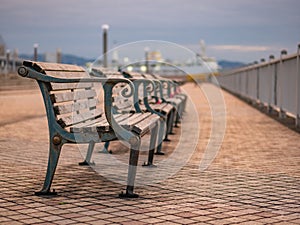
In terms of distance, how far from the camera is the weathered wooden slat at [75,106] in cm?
572

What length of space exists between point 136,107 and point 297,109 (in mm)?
6014

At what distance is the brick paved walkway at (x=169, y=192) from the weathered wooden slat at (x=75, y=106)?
0.64m

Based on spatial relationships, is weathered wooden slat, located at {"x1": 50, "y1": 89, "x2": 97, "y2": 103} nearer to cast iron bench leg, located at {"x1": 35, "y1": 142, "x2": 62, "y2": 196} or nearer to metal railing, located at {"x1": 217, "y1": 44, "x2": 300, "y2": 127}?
cast iron bench leg, located at {"x1": 35, "y1": 142, "x2": 62, "y2": 196}

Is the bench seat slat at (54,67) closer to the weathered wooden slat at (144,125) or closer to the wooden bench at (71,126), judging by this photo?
the wooden bench at (71,126)

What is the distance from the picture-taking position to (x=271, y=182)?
21.4ft

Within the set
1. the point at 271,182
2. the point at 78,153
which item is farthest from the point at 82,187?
the point at 78,153

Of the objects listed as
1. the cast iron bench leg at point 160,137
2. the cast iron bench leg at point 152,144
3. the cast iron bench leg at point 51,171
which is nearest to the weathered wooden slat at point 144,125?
the cast iron bench leg at point 152,144

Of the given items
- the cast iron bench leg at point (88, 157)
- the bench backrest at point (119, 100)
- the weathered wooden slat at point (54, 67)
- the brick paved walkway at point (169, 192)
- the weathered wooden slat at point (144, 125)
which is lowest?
the brick paved walkway at point (169, 192)

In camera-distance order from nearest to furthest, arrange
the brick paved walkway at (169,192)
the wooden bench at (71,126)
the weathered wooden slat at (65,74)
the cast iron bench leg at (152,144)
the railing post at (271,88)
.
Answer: the brick paved walkway at (169,192)
the wooden bench at (71,126)
the weathered wooden slat at (65,74)
the cast iron bench leg at (152,144)
the railing post at (271,88)

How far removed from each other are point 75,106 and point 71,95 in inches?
4.0

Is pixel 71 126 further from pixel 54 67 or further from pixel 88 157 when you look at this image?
pixel 88 157

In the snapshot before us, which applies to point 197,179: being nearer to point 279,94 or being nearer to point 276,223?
point 276,223

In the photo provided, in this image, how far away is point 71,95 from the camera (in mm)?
6312

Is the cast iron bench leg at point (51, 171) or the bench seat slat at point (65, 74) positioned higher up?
the bench seat slat at point (65, 74)
